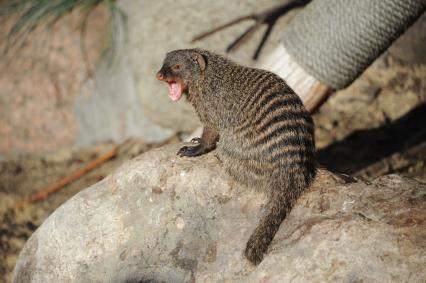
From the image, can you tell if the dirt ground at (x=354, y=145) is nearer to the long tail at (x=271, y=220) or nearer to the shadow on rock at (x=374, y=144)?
the shadow on rock at (x=374, y=144)

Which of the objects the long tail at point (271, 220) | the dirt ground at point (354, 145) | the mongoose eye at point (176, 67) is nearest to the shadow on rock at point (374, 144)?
the dirt ground at point (354, 145)

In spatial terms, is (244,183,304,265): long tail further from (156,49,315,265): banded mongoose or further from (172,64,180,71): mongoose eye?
(172,64,180,71): mongoose eye

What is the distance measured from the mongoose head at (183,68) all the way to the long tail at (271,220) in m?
0.98

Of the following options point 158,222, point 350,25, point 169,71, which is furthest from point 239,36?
point 158,222

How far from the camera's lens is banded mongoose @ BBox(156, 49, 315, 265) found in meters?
2.62

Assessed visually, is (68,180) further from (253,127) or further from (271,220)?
(271,220)

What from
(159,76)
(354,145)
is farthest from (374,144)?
(159,76)

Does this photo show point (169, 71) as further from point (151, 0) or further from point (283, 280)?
point (151, 0)

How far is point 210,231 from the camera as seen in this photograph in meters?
2.68

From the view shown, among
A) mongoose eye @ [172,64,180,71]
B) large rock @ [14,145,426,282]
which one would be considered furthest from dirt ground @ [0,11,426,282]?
mongoose eye @ [172,64,180,71]

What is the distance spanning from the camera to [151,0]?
5.04 meters

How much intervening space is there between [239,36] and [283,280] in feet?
9.58

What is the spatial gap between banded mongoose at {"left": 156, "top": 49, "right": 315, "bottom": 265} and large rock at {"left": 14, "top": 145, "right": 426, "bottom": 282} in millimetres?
63

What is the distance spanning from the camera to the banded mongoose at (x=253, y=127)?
262 centimetres
